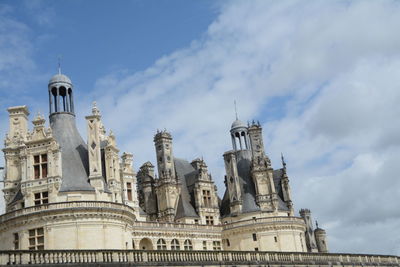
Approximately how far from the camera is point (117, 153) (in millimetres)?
39312

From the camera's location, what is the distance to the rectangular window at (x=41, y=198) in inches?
1380

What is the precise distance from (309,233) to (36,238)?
5540 cm

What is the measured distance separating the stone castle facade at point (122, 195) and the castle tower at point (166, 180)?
0.10 meters

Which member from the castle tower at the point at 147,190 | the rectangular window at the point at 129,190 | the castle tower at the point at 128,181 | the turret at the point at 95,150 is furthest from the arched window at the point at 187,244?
the turret at the point at 95,150

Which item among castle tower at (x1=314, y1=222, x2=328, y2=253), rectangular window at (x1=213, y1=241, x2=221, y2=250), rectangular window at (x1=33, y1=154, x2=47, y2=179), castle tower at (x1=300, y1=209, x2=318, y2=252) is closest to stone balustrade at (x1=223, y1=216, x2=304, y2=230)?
rectangular window at (x1=213, y1=241, x2=221, y2=250)

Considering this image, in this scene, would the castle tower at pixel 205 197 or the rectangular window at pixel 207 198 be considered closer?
the castle tower at pixel 205 197

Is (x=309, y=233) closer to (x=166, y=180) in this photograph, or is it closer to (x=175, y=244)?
(x=166, y=180)

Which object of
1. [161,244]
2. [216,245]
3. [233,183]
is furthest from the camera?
[233,183]

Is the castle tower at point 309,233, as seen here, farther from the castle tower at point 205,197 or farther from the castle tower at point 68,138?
the castle tower at point 68,138

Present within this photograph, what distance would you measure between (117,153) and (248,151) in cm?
2224

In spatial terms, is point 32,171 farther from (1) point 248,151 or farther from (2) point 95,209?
(1) point 248,151

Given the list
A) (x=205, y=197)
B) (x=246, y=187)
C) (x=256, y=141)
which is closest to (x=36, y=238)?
(x=205, y=197)

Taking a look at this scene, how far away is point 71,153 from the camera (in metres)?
37.7

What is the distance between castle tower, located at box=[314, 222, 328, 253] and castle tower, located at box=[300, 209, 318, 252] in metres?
2.69
